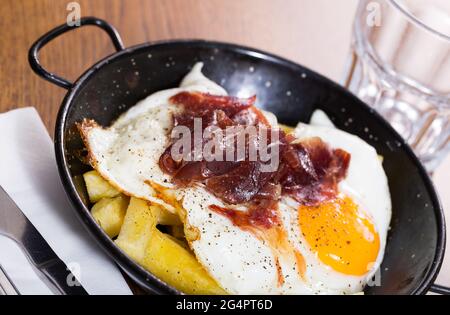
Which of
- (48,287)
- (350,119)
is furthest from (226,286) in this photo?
(350,119)

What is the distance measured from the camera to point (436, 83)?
2732mm

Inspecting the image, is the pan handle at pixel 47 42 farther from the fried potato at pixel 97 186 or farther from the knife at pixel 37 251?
the knife at pixel 37 251

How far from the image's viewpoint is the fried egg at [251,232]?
1.82 m

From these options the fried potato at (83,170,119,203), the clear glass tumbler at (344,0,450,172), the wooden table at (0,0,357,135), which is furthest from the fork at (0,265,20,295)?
the clear glass tumbler at (344,0,450,172)

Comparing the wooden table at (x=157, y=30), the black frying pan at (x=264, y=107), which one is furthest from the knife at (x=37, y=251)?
the wooden table at (x=157, y=30)

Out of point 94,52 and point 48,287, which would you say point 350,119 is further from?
point 48,287

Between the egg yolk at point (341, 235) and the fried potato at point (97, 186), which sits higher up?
the fried potato at point (97, 186)

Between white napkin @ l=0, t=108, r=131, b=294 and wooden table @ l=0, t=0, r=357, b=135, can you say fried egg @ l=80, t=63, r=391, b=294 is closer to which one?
white napkin @ l=0, t=108, r=131, b=294

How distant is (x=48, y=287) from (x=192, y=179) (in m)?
0.54

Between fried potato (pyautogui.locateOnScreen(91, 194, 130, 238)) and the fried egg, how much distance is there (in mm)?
54

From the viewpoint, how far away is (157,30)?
2.98 metres

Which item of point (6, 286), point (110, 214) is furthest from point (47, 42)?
point (6, 286)

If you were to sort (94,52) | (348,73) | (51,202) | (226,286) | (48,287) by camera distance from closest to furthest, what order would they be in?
(48,287)
(226,286)
(51,202)
(94,52)
(348,73)

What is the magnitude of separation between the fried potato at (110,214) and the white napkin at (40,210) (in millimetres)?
64
